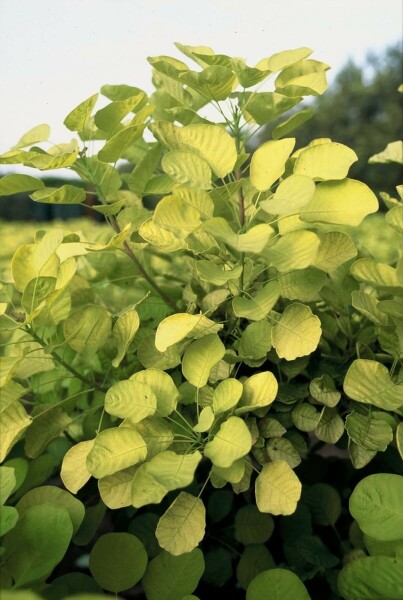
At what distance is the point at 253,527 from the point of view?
2.34 ft

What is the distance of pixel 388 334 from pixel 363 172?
17.3 m

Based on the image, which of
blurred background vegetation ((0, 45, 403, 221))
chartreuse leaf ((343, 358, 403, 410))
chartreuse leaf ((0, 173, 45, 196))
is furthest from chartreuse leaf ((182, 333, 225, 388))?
blurred background vegetation ((0, 45, 403, 221))

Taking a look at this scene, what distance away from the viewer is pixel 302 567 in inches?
28.6

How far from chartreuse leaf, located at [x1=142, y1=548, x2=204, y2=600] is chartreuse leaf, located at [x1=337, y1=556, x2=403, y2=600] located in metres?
0.13

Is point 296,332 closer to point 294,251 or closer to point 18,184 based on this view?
point 294,251

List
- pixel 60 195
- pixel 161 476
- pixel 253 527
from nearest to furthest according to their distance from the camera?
1. pixel 161 476
2. pixel 60 195
3. pixel 253 527

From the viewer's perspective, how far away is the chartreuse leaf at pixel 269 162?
1.77ft

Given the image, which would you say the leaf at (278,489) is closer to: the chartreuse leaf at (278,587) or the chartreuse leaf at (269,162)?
the chartreuse leaf at (278,587)

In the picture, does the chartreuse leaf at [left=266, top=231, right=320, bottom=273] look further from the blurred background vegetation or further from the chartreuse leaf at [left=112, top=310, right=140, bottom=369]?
the blurred background vegetation

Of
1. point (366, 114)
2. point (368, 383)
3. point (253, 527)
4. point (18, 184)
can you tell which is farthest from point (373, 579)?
point (366, 114)

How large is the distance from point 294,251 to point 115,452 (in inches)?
9.1

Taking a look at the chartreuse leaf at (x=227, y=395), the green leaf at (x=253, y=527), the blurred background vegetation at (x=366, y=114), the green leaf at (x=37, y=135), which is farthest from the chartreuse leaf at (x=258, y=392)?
the blurred background vegetation at (x=366, y=114)

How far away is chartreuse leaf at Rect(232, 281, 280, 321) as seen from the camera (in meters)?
0.52

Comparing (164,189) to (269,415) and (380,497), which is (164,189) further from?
(380,497)
